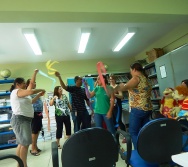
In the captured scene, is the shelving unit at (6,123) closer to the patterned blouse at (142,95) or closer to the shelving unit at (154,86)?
the patterned blouse at (142,95)

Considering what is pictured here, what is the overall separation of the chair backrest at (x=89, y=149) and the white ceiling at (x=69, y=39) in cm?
255

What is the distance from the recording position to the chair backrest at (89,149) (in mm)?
1151

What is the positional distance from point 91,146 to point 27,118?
4.50 ft

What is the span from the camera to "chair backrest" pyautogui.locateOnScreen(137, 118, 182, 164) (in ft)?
4.29

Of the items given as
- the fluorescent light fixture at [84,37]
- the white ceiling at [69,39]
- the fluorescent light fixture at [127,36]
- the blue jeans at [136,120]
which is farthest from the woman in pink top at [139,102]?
the fluorescent light fixture at [127,36]

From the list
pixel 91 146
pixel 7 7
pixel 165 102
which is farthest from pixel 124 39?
pixel 91 146

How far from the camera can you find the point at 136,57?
20.5 feet

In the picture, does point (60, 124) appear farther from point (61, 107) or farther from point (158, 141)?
point (158, 141)

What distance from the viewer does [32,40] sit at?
12.3 feet

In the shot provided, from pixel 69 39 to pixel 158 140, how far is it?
3.26m

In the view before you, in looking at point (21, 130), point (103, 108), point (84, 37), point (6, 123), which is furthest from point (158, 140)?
point (6, 123)

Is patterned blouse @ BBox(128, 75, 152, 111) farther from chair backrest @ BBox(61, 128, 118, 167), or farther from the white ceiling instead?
the white ceiling

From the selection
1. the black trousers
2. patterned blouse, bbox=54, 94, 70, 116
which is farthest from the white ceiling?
the black trousers

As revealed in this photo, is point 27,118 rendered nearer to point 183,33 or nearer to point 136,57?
point 183,33
